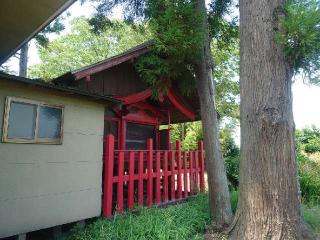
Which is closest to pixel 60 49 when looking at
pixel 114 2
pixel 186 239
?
pixel 114 2

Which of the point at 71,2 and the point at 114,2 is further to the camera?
the point at 114,2

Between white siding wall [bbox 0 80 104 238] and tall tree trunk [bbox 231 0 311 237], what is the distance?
10.1 feet

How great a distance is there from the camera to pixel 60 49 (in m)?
30.5

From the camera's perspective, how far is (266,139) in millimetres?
4293

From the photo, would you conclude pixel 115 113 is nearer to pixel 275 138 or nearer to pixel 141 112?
pixel 141 112

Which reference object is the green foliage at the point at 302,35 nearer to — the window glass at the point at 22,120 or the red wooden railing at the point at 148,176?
the red wooden railing at the point at 148,176

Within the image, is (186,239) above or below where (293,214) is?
below

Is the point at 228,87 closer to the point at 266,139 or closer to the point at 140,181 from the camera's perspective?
the point at 140,181

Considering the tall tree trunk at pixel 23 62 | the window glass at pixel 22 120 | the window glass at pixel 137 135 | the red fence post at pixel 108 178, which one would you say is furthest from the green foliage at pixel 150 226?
the tall tree trunk at pixel 23 62

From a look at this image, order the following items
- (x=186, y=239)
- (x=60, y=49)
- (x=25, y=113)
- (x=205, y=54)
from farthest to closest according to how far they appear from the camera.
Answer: (x=60, y=49) < (x=205, y=54) < (x=186, y=239) < (x=25, y=113)

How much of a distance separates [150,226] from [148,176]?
209 cm

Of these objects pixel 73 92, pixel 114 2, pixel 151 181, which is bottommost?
pixel 151 181

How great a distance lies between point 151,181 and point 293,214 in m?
4.09

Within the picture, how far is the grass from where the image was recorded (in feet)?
17.5
